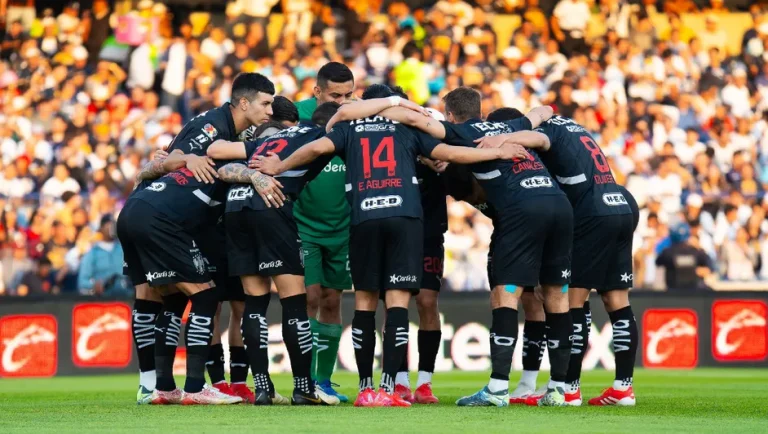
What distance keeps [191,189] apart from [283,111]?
3.68 feet

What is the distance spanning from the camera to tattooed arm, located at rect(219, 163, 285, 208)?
1007cm

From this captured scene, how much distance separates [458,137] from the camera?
10.2m

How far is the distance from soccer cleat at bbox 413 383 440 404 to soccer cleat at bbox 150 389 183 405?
1897 mm

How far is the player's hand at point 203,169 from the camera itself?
10469 mm

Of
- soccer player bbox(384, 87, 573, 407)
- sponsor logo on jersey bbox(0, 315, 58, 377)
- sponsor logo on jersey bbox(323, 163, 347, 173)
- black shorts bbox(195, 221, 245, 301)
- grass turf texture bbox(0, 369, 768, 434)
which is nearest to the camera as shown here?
grass turf texture bbox(0, 369, 768, 434)

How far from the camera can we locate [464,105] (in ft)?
35.2

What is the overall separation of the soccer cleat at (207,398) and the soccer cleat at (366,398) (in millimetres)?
1086

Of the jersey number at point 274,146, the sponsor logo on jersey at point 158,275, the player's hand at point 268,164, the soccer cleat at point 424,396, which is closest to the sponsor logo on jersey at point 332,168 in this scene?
the jersey number at point 274,146

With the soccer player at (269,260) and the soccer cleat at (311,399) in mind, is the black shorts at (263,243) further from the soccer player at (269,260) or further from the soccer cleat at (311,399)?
the soccer cleat at (311,399)

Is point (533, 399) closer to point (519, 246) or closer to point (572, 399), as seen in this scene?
point (572, 399)

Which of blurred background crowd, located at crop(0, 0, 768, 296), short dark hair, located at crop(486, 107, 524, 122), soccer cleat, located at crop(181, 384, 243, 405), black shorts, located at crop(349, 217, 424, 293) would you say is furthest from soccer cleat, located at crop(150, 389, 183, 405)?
blurred background crowd, located at crop(0, 0, 768, 296)

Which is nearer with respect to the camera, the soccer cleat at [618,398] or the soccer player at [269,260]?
the soccer player at [269,260]

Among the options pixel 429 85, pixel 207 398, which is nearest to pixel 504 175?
pixel 207 398

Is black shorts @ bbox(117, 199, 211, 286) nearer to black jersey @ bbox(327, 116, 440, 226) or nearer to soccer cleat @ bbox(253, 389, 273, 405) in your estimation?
soccer cleat @ bbox(253, 389, 273, 405)
